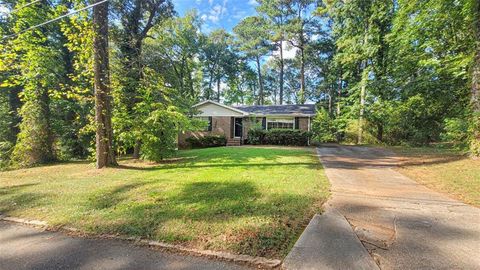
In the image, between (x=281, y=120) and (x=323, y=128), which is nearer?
(x=281, y=120)

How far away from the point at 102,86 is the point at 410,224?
911 centimetres

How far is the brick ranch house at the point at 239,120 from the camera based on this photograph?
776 inches

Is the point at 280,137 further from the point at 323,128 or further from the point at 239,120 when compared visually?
the point at 323,128

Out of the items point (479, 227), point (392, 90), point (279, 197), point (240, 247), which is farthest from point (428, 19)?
point (240, 247)

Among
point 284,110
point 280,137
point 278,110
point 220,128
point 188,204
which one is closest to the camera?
point 188,204

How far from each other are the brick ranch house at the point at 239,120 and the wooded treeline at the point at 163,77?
5251mm

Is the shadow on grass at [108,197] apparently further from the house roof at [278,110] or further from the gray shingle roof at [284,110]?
the gray shingle roof at [284,110]

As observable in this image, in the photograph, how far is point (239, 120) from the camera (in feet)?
68.1

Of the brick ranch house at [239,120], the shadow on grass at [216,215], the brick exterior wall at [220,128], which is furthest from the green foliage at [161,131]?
the brick exterior wall at [220,128]

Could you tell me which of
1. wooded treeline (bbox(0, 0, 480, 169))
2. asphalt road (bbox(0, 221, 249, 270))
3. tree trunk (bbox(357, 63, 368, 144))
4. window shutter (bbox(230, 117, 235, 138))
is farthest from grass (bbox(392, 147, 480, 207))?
window shutter (bbox(230, 117, 235, 138))

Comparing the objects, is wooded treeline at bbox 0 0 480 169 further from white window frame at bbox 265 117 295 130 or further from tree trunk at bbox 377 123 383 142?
white window frame at bbox 265 117 295 130

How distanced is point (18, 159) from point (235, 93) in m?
29.6

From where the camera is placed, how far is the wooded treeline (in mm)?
9125

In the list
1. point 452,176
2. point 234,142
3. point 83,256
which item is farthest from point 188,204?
point 234,142
